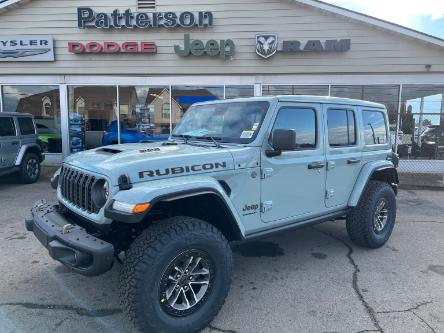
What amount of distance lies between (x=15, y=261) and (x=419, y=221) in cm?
611

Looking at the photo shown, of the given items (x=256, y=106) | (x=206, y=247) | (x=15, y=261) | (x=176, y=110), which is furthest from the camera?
(x=176, y=110)

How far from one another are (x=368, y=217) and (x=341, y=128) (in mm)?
1194

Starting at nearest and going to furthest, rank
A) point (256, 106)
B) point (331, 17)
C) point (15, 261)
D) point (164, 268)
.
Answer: point (164, 268)
point (256, 106)
point (15, 261)
point (331, 17)

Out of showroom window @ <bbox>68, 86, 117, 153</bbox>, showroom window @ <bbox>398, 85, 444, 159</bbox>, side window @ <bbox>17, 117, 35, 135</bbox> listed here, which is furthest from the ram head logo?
side window @ <bbox>17, 117, 35, 135</bbox>

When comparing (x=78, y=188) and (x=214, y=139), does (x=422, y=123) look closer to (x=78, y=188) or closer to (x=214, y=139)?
(x=214, y=139)

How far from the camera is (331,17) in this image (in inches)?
421

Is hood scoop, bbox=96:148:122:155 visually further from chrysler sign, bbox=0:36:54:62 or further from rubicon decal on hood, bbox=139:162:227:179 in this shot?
chrysler sign, bbox=0:36:54:62

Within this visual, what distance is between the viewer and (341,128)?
422 centimetres

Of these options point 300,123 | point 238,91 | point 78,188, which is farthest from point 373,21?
point 78,188

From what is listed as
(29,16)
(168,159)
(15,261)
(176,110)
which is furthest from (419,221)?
(29,16)

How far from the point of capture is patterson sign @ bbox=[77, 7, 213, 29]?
35.8 feet

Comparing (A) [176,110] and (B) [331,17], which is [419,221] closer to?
(B) [331,17]

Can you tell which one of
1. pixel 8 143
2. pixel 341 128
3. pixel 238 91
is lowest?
pixel 8 143

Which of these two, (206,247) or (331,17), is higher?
(331,17)
